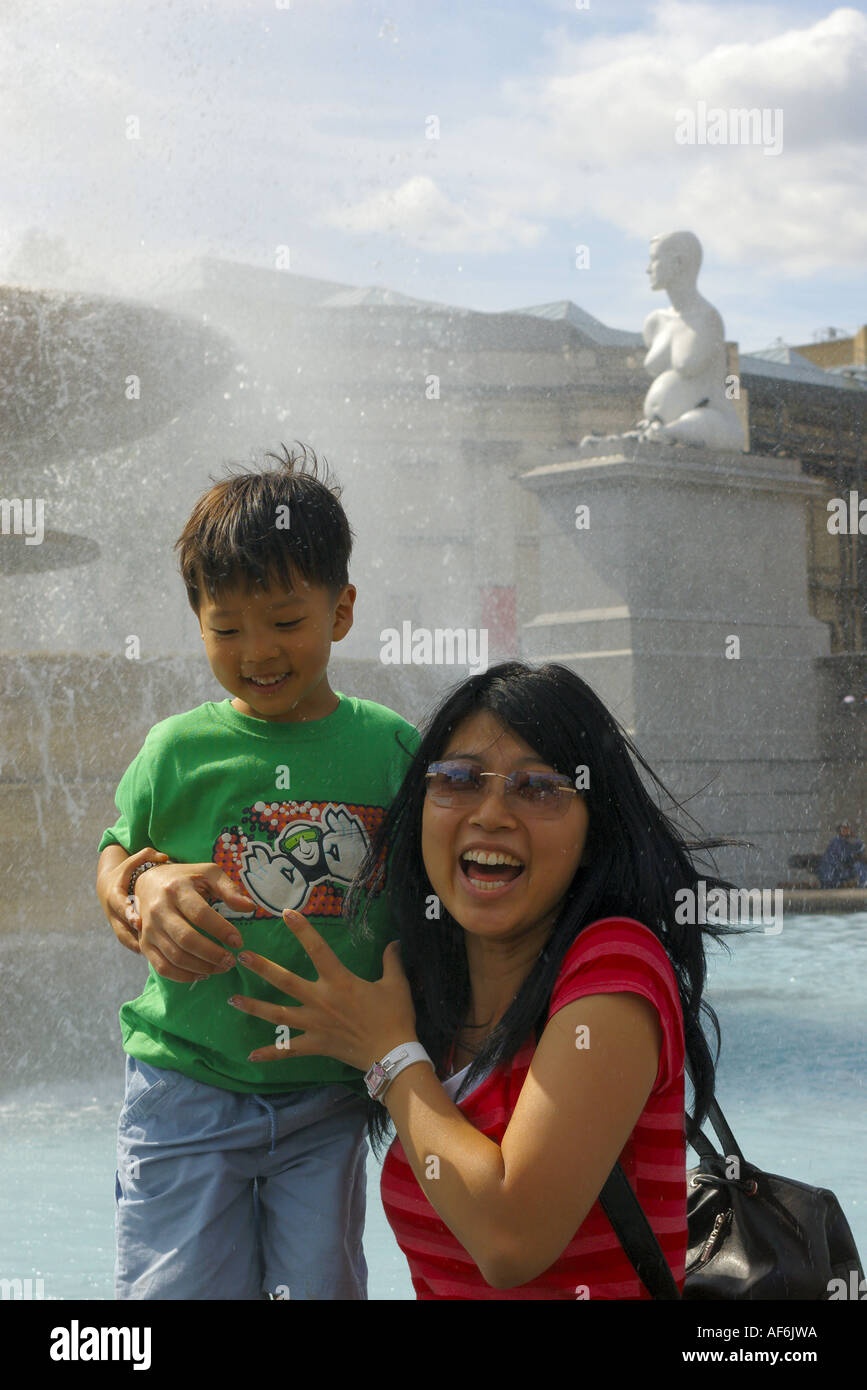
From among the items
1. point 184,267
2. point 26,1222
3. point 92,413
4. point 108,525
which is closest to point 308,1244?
point 26,1222

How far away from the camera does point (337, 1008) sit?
155cm

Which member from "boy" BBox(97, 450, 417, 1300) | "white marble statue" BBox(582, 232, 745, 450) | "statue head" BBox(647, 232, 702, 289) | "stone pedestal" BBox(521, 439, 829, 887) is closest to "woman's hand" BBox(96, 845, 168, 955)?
"boy" BBox(97, 450, 417, 1300)

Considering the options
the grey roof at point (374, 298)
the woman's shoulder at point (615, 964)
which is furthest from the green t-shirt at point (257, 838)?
the grey roof at point (374, 298)

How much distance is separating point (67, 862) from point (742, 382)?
1095 inches

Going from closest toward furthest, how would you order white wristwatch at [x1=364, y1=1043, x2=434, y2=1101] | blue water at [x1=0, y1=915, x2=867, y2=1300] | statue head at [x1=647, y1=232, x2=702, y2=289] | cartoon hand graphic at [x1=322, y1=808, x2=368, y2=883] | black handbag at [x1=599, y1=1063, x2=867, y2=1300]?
white wristwatch at [x1=364, y1=1043, x2=434, y2=1101]
black handbag at [x1=599, y1=1063, x2=867, y2=1300]
cartoon hand graphic at [x1=322, y1=808, x2=368, y2=883]
blue water at [x1=0, y1=915, x2=867, y2=1300]
statue head at [x1=647, y1=232, x2=702, y2=289]

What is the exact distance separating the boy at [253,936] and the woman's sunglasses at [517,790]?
232 mm

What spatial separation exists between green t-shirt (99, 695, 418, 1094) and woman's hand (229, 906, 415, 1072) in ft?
0.49

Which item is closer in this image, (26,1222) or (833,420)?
(26,1222)

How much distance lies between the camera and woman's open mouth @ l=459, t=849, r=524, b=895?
1.56 meters

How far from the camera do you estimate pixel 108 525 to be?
1126 centimetres

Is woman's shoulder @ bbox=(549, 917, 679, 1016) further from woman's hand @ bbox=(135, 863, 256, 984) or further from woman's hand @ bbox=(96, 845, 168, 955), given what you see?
woman's hand @ bbox=(96, 845, 168, 955)

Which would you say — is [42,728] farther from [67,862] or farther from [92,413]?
[92,413]
